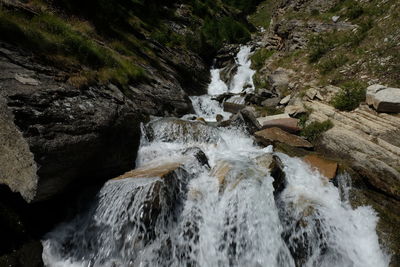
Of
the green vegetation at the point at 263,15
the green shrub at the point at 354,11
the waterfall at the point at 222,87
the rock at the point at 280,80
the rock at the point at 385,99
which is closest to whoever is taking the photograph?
the rock at the point at 385,99

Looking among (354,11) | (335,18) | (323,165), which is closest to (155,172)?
(323,165)

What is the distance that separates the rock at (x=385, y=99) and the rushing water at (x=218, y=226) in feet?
11.2

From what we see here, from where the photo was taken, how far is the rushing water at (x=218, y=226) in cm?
536

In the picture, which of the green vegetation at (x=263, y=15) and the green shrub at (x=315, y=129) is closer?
the green shrub at (x=315, y=129)

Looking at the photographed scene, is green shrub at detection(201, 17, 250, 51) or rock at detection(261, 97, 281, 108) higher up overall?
green shrub at detection(201, 17, 250, 51)

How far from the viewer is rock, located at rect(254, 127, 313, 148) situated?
9.48 m

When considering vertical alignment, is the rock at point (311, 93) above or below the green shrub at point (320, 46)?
below

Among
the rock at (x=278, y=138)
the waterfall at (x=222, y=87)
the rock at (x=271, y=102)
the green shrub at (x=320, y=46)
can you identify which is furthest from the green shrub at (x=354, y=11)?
the rock at (x=278, y=138)

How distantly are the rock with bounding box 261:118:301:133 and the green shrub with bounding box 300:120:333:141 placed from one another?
405mm

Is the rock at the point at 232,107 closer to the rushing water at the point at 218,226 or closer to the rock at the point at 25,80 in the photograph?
the rushing water at the point at 218,226

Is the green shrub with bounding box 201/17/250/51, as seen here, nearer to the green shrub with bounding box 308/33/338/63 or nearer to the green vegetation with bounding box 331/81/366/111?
the green shrub with bounding box 308/33/338/63

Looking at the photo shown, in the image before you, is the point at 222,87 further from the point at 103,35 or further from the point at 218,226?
the point at 218,226

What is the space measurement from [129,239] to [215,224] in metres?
2.22

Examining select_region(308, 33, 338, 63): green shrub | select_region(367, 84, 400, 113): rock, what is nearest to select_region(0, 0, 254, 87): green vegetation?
select_region(367, 84, 400, 113): rock
